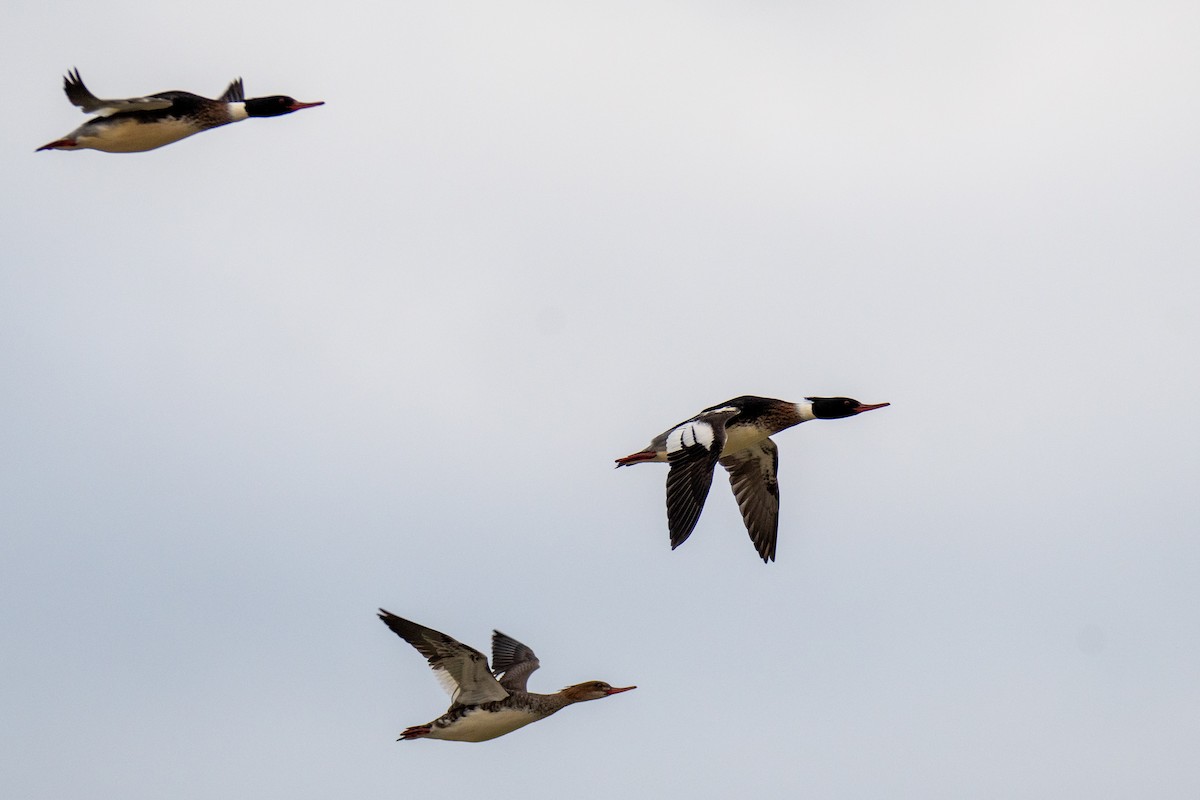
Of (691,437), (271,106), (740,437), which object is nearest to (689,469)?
(691,437)

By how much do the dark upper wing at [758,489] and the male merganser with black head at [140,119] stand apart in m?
5.81

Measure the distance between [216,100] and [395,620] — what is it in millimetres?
5684

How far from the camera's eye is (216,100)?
61.9 ft

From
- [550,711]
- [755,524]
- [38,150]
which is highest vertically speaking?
[38,150]

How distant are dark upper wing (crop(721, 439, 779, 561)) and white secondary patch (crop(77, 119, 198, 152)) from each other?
6542 mm

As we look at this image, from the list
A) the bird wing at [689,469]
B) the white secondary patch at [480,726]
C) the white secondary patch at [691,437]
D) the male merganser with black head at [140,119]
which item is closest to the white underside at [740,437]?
the bird wing at [689,469]

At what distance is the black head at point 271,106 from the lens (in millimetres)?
19094

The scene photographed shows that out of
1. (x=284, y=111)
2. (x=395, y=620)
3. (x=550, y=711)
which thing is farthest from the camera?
(x=284, y=111)

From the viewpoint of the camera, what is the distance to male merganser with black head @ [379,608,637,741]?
54.9 ft

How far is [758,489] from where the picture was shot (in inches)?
805

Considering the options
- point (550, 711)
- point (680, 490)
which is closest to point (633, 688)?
point (550, 711)

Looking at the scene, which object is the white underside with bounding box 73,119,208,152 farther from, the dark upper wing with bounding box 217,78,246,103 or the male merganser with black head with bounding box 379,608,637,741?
the male merganser with black head with bounding box 379,608,637,741

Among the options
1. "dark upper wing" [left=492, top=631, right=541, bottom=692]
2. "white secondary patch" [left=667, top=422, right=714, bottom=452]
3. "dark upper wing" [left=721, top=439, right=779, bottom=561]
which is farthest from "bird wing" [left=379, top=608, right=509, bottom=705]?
"dark upper wing" [left=721, top=439, right=779, bottom=561]

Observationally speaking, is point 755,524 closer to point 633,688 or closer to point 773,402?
point 773,402
